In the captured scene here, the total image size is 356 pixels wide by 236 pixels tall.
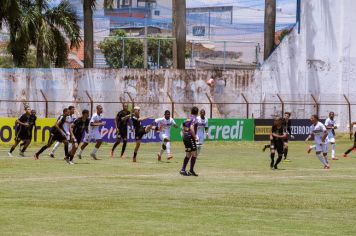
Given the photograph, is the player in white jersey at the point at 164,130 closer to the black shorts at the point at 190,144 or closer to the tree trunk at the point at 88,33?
the black shorts at the point at 190,144

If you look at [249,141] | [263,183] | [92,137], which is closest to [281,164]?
[92,137]

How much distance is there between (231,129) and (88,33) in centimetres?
980

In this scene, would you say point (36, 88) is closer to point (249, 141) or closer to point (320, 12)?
point (249, 141)

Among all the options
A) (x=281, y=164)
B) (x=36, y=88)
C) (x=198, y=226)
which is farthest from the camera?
(x=36, y=88)

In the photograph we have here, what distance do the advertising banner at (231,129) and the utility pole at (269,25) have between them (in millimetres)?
7476

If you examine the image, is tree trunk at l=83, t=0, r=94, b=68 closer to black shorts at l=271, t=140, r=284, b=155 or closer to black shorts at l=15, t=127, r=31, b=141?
black shorts at l=15, t=127, r=31, b=141

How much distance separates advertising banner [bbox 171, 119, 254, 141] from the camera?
51.9 m

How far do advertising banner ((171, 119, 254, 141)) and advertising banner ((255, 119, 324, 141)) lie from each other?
439 millimetres

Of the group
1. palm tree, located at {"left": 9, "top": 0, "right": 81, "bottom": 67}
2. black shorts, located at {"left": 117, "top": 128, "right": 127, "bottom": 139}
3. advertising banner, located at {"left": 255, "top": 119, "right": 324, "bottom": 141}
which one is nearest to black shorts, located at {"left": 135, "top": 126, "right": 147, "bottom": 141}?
black shorts, located at {"left": 117, "top": 128, "right": 127, "bottom": 139}

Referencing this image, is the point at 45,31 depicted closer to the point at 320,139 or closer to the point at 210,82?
the point at 210,82

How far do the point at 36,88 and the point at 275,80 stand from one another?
1526 cm

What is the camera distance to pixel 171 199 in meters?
19.9

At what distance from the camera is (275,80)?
190ft

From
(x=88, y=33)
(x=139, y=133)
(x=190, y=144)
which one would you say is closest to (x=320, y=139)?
(x=139, y=133)
